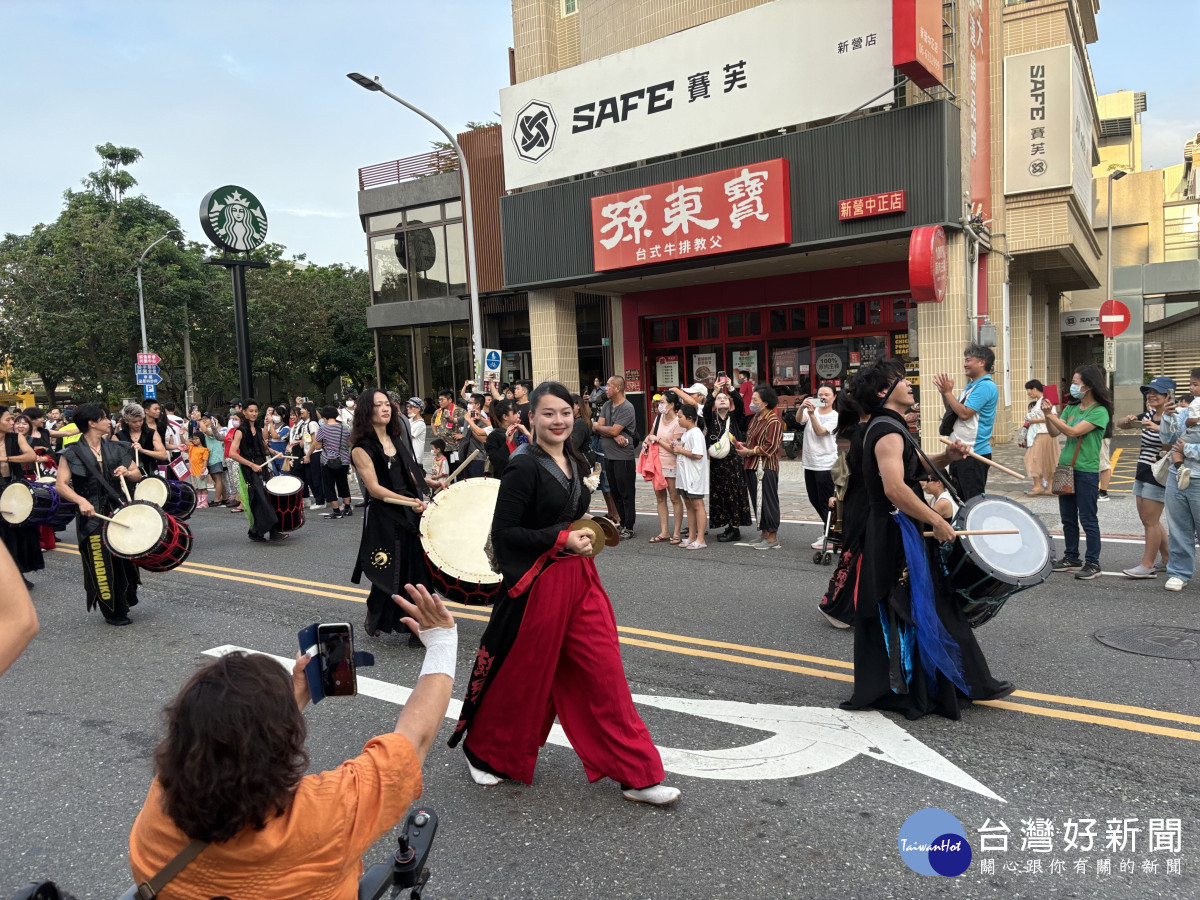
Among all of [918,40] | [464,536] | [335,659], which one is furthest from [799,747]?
[918,40]

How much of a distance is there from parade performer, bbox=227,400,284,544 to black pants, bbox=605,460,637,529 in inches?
170

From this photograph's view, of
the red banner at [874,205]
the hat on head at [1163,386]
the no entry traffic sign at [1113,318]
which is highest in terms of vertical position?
the red banner at [874,205]

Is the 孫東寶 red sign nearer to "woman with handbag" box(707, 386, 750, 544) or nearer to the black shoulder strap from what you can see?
"woman with handbag" box(707, 386, 750, 544)

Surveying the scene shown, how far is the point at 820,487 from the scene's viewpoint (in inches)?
349

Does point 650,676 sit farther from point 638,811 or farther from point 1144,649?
point 1144,649

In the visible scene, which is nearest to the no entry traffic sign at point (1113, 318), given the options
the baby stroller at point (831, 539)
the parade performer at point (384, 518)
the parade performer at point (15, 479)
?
the baby stroller at point (831, 539)

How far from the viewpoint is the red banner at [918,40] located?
1327 centimetres

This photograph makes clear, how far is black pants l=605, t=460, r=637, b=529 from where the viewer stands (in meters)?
10.2

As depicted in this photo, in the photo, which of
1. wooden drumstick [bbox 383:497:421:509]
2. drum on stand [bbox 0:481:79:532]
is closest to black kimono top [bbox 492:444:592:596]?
wooden drumstick [bbox 383:497:421:509]

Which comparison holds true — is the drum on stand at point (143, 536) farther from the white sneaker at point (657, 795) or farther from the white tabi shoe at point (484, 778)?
the white sneaker at point (657, 795)

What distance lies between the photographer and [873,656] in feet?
14.2

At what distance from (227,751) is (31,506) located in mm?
8469

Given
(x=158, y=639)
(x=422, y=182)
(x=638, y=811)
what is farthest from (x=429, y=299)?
(x=638, y=811)

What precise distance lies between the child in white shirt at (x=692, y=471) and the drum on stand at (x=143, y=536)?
4964 millimetres
